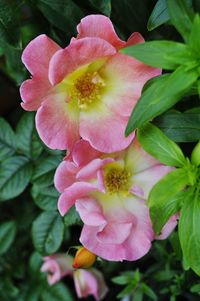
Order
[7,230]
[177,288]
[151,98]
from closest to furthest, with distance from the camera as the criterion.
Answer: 1. [151,98]
2. [177,288]
3. [7,230]

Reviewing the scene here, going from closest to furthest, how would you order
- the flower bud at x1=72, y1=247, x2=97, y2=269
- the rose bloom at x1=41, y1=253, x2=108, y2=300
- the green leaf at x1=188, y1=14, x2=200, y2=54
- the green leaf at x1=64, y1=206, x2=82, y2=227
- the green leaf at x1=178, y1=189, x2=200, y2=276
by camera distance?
1. the green leaf at x1=188, y1=14, x2=200, y2=54
2. the green leaf at x1=178, y1=189, x2=200, y2=276
3. the flower bud at x1=72, y1=247, x2=97, y2=269
4. the green leaf at x1=64, y1=206, x2=82, y2=227
5. the rose bloom at x1=41, y1=253, x2=108, y2=300

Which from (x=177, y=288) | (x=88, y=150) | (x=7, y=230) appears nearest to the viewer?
(x=88, y=150)

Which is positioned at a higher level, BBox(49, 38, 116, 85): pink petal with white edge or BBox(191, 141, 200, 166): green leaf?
BBox(49, 38, 116, 85): pink petal with white edge

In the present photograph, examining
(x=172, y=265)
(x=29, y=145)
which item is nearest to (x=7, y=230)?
(x=29, y=145)

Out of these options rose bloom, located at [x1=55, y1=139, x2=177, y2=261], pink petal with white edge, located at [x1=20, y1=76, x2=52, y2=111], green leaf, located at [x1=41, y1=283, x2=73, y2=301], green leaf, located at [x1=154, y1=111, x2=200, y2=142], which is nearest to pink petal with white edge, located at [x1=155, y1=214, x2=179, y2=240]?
rose bloom, located at [x1=55, y1=139, x2=177, y2=261]

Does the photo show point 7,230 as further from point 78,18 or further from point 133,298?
point 78,18

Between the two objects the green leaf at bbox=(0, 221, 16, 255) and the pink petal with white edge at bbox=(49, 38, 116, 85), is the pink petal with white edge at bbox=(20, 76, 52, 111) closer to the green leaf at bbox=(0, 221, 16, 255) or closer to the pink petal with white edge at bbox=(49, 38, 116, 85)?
the pink petal with white edge at bbox=(49, 38, 116, 85)
